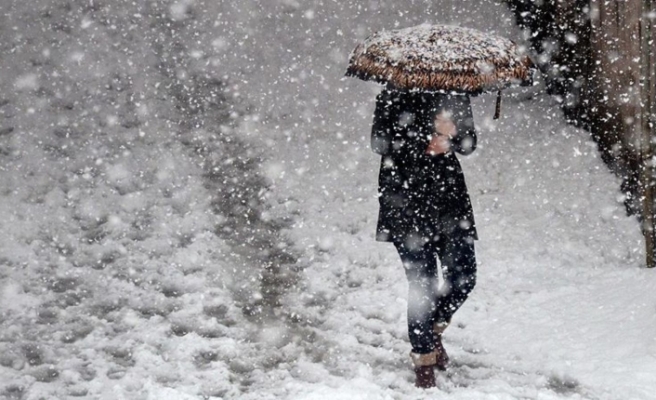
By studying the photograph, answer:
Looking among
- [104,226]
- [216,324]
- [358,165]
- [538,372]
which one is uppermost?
[358,165]

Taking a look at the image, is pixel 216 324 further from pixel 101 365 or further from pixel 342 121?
pixel 342 121

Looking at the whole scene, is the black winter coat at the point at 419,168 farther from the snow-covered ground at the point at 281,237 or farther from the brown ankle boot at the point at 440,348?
the snow-covered ground at the point at 281,237

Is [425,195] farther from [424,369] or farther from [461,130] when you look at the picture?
[424,369]

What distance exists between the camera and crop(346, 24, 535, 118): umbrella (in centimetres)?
412

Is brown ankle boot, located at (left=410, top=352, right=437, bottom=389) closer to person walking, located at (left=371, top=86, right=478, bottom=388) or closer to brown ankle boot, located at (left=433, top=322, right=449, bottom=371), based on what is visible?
person walking, located at (left=371, top=86, right=478, bottom=388)

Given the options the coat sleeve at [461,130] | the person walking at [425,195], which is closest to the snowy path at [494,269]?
the person walking at [425,195]

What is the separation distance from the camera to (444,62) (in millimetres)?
4180

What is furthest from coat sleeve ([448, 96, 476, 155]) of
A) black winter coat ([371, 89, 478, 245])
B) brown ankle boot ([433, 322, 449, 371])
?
brown ankle boot ([433, 322, 449, 371])

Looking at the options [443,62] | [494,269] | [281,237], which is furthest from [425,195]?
[281,237]

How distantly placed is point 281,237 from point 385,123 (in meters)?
3.01

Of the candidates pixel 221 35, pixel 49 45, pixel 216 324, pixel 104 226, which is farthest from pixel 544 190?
pixel 49 45

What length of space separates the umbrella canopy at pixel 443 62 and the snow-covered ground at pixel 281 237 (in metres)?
1.85

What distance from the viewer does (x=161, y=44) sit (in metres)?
11.1

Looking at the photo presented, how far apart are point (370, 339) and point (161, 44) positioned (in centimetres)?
704
